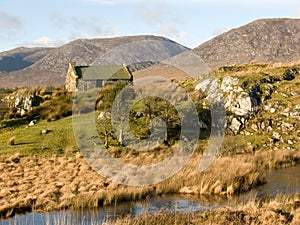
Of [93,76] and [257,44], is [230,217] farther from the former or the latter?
[257,44]

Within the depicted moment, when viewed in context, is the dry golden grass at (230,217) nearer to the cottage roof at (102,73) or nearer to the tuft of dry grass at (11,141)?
the tuft of dry grass at (11,141)

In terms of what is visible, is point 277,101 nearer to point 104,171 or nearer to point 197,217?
point 104,171

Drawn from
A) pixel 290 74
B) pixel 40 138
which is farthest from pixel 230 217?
pixel 290 74

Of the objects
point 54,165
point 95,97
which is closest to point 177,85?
point 95,97

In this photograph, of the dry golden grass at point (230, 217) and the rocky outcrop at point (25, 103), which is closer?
the dry golden grass at point (230, 217)

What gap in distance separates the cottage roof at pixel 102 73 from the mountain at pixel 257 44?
49.6m

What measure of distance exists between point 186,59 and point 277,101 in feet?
93.0

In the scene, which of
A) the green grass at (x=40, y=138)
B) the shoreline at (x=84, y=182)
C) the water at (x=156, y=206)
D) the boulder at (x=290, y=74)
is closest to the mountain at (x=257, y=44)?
the boulder at (x=290, y=74)

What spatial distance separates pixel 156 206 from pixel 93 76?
29.8 m

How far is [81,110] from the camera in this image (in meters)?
34.8

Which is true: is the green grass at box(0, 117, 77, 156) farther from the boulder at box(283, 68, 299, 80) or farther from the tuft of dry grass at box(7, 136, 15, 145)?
the boulder at box(283, 68, 299, 80)

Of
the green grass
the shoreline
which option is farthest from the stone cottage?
the shoreline

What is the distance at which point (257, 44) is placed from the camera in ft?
386

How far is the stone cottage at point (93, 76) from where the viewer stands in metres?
44.4
